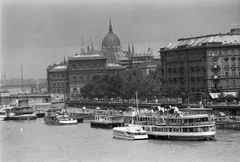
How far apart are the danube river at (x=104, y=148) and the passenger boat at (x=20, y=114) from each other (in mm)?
28180

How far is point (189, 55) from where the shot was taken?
4429 inches

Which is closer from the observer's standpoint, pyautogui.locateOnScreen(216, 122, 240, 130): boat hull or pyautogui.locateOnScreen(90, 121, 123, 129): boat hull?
pyautogui.locateOnScreen(216, 122, 240, 130): boat hull

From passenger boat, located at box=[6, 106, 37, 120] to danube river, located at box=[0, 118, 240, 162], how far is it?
28.2 m

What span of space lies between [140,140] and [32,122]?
33676 millimetres

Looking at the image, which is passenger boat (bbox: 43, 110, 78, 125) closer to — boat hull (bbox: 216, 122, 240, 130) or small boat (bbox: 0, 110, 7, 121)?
small boat (bbox: 0, 110, 7, 121)

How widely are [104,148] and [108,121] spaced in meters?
21.1

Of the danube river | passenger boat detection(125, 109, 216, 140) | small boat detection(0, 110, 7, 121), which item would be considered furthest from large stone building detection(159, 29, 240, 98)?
passenger boat detection(125, 109, 216, 140)

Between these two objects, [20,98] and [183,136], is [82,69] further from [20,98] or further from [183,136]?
[183,136]

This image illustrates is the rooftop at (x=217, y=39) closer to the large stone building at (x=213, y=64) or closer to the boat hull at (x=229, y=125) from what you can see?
the large stone building at (x=213, y=64)

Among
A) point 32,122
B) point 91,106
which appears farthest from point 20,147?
point 91,106

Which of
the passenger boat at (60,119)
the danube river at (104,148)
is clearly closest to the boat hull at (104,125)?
the danube river at (104,148)

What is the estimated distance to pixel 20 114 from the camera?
370 ft

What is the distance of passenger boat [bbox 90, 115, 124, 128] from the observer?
88.2 metres

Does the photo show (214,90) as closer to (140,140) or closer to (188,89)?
(188,89)
